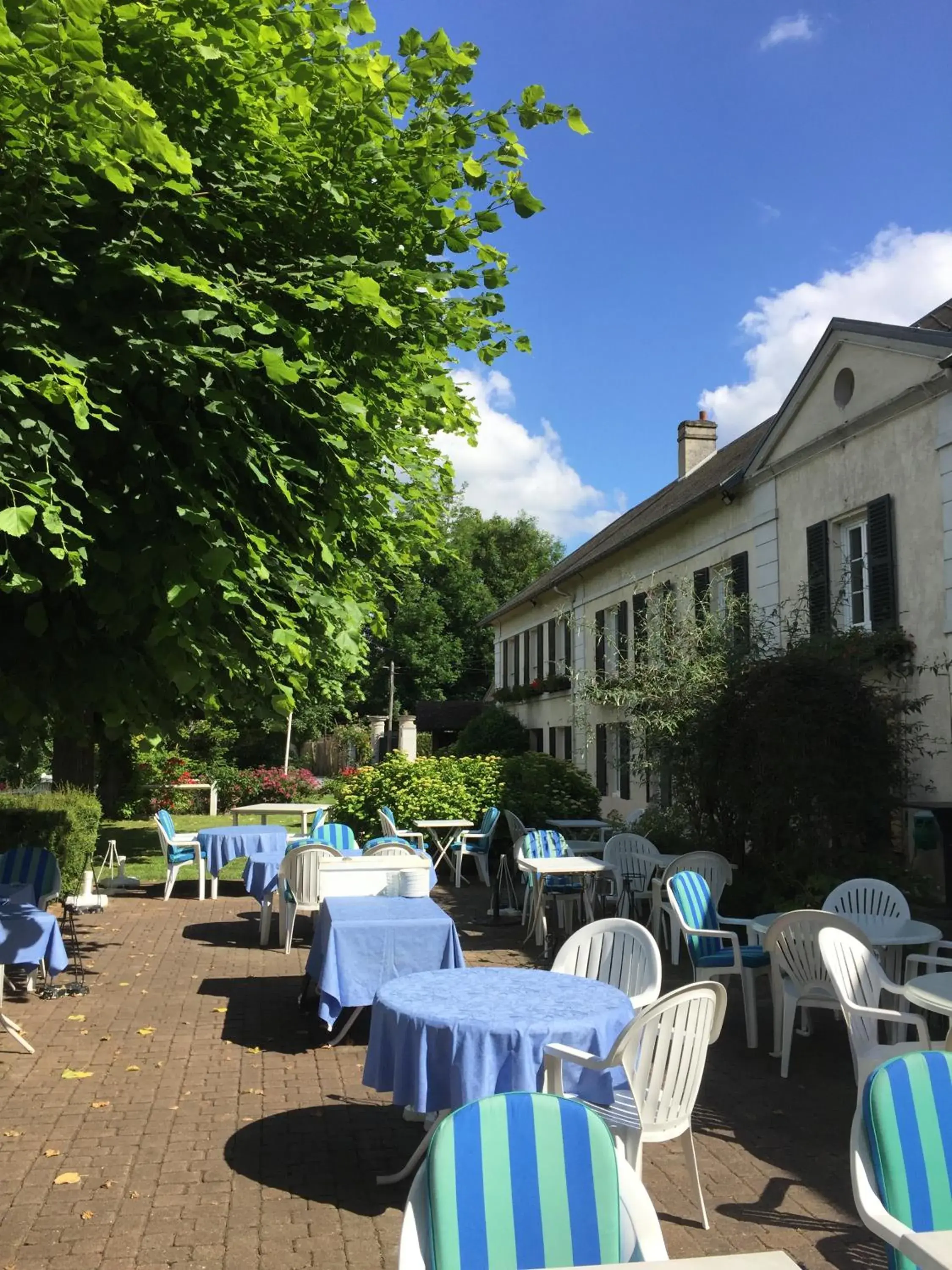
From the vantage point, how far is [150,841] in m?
21.2

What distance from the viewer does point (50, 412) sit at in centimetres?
450

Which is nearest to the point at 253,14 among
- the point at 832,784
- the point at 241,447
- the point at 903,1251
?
the point at 241,447

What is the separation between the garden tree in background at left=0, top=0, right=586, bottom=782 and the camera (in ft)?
13.8

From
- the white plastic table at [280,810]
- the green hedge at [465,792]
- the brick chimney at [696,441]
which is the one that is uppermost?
the brick chimney at [696,441]

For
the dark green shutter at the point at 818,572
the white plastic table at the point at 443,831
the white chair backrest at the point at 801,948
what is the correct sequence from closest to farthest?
the white chair backrest at the point at 801,948, the dark green shutter at the point at 818,572, the white plastic table at the point at 443,831

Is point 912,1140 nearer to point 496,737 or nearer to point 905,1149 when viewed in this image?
point 905,1149

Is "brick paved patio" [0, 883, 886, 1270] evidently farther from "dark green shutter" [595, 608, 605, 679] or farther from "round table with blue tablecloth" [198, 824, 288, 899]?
"dark green shutter" [595, 608, 605, 679]

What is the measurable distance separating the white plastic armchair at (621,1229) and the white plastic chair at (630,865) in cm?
764

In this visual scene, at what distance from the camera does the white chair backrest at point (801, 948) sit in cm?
591

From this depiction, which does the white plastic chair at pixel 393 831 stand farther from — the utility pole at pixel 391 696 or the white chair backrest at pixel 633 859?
the utility pole at pixel 391 696

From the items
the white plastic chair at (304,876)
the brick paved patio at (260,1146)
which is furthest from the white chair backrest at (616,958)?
the white plastic chair at (304,876)

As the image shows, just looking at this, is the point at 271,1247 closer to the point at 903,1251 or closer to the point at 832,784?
the point at 903,1251

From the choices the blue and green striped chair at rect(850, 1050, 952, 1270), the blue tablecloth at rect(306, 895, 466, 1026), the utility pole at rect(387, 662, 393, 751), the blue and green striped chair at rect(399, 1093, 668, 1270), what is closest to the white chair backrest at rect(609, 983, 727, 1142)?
→ the blue and green striped chair at rect(850, 1050, 952, 1270)

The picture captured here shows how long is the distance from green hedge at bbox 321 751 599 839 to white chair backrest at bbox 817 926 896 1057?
967cm
